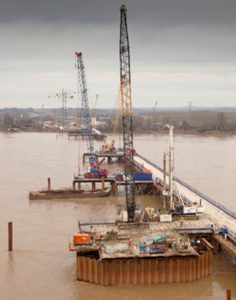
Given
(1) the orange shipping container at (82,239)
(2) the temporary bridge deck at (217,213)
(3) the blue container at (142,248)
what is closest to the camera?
(3) the blue container at (142,248)

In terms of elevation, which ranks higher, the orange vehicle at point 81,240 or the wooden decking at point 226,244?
the orange vehicle at point 81,240

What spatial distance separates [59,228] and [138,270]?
36.8 ft

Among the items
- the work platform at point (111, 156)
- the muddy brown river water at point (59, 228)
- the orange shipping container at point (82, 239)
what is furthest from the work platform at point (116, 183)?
the work platform at point (111, 156)

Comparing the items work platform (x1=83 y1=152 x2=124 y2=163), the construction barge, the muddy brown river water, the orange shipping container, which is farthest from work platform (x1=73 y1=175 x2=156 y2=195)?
work platform (x1=83 y1=152 x2=124 y2=163)

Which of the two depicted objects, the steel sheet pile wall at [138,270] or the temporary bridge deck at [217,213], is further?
the temporary bridge deck at [217,213]

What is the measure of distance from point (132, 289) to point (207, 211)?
10344 mm

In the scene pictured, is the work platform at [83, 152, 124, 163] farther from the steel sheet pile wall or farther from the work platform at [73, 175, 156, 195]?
the steel sheet pile wall

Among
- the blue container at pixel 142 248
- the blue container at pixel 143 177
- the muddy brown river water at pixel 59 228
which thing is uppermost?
the blue container at pixel 143 177

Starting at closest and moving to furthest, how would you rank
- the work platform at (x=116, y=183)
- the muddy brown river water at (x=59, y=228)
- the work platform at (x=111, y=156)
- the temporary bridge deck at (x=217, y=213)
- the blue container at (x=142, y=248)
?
the muddy brown river water at (x=59, y=228), the blue container at (x=142, y=248), the temporary bridge deck at (x=217, y=213), the work platform at (x=116, y=183), the work platform at (x=111, y=156)

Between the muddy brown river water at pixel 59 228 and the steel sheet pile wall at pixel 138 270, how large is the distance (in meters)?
0.36

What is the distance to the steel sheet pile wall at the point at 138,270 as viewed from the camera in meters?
25.4

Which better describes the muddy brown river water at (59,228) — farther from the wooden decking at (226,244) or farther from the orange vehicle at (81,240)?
the orange vehicle at (81,240)

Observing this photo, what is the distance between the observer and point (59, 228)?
117 feet

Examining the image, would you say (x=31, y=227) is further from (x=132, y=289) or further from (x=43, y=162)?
(x=43, y=162)
